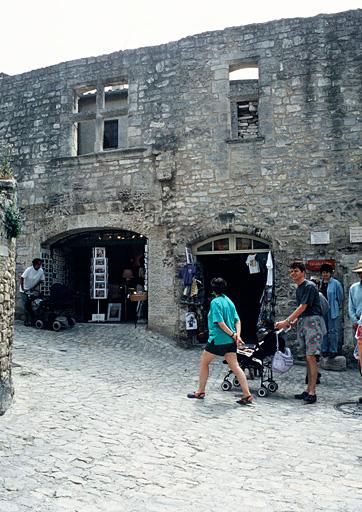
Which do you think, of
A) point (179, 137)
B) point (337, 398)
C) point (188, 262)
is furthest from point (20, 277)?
point (337, 398)

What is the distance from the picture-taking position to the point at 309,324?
6.04m

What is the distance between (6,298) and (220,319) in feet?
8.41

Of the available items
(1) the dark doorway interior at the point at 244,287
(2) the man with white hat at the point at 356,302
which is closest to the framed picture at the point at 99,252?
(1) the dark doorway interior at the point at 244,287

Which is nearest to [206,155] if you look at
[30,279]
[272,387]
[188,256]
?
[188,256]

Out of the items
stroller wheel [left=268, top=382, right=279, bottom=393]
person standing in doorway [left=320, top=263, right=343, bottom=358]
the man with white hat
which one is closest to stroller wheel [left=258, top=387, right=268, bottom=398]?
stroller wheel [left=268, top=382, right=279, bottom=393]

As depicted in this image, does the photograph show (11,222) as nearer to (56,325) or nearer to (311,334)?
(311,334)

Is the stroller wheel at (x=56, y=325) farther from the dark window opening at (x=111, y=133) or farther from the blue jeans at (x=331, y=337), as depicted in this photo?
the dark window opening at (x=111, y=133)

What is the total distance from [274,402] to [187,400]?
111 cm

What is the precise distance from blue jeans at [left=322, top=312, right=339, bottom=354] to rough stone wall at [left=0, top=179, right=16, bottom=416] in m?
5.34

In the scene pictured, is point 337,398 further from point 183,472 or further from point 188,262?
point 188,262

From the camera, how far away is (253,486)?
11.5 feet

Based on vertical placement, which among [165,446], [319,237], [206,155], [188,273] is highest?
[206,155]

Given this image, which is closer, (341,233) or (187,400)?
(187,400)

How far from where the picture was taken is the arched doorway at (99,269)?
38.3 ft
